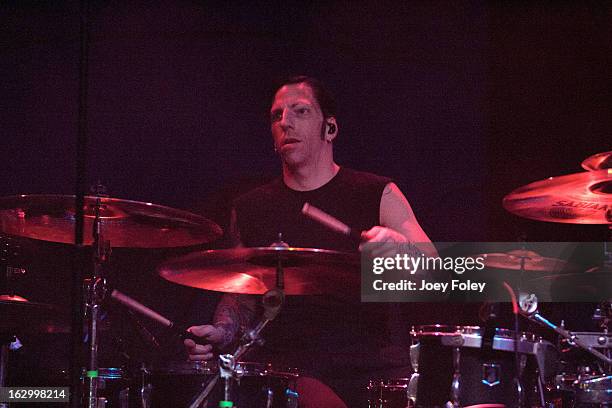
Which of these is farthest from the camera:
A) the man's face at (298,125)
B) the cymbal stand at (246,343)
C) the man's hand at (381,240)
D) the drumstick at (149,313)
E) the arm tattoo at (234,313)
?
the man's face at (298,125)

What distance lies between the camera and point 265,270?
2447 mm

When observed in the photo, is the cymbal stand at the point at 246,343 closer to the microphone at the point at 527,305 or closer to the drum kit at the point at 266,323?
the drum kit at the point at 266,323

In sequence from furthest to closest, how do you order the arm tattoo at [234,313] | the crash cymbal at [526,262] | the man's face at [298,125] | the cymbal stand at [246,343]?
the man's face at [298,125]
the crash cymbal at [526,262]
the arm tattoo at [234,313]
the cymbal stand at [246,343]

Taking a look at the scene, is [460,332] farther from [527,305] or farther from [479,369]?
[527,305]

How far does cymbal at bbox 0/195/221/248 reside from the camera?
93.3 inches

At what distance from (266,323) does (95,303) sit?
57 centimetres

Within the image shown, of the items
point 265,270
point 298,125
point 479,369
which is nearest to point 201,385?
point 265,270

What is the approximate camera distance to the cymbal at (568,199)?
104 inches

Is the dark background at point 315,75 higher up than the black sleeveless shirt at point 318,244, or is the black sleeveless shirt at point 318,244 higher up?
the dark background at point 315,75

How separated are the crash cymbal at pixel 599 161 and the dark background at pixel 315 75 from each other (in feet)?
1.66

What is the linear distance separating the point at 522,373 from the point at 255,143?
55.7 inches

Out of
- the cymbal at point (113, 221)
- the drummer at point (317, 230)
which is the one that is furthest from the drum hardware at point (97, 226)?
the drummer at point (317, 230)

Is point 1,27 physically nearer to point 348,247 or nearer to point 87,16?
point 87,16

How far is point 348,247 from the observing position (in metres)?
2.95
